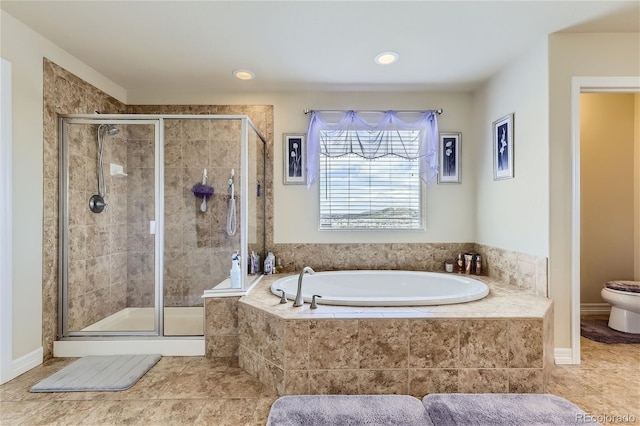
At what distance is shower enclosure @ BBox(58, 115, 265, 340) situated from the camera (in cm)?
254

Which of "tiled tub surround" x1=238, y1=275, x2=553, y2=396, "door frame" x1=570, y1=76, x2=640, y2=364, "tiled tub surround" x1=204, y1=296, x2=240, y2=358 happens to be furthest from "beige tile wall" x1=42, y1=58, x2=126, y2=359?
"door frame" x1=570, y1=76, x2=640, y2=364

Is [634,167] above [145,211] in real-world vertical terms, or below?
above

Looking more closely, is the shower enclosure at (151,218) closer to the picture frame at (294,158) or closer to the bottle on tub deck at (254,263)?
the bottle on tub deck at (254,263)

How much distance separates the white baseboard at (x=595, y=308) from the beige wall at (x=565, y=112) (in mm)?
1456

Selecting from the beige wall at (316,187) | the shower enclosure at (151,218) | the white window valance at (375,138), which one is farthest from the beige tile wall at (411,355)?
the white window valance at (375,138)

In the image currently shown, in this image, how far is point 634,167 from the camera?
3.24 metres

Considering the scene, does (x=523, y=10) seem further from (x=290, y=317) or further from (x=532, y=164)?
(x=290, y=317)

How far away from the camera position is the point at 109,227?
281cm

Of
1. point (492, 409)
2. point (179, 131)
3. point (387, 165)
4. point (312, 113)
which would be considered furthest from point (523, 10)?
point (179, 131)

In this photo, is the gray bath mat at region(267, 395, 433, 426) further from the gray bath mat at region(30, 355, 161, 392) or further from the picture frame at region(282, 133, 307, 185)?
the picture frame at region(282, 133, 307, 185)

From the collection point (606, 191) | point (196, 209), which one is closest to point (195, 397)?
point (196, 209)

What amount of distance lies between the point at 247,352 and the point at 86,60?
105 inches

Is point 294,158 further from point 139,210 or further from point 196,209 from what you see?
point 139,210

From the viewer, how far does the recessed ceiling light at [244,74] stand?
2.76 metres
